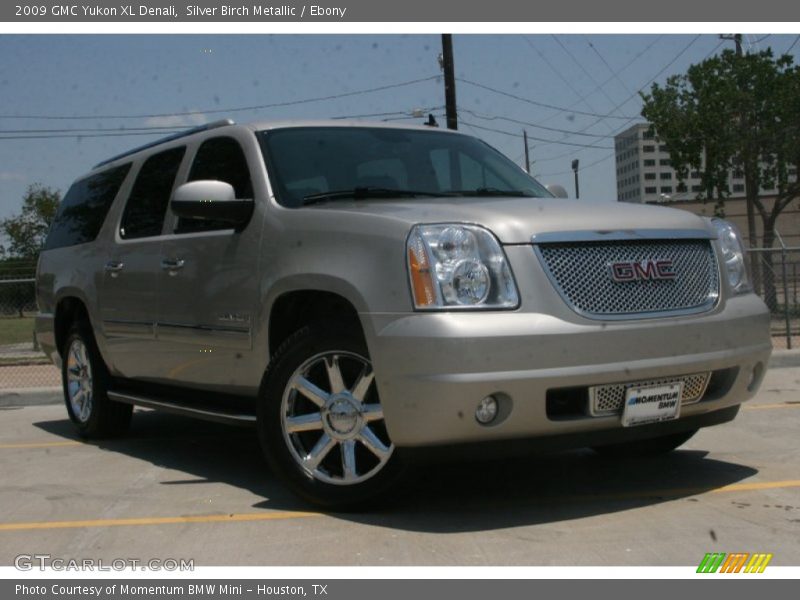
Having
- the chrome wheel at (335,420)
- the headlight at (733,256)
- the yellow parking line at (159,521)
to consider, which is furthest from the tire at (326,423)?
the headlight at (733,256)

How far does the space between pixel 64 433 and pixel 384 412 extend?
4.63 meters

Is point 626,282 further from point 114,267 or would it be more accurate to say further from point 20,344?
point 20,344

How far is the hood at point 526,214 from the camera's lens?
4480 millimetres

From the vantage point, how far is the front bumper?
4.21m

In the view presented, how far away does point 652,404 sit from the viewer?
15.2ft

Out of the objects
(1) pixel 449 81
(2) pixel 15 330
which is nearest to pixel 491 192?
(2) pixel 15 330

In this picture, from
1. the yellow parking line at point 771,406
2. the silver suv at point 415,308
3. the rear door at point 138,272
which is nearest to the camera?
the silver suv at point 415,308

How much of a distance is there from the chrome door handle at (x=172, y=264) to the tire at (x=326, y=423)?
1.31 m

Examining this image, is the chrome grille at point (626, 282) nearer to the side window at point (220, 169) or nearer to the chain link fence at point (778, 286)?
the side window at point (220, 169)

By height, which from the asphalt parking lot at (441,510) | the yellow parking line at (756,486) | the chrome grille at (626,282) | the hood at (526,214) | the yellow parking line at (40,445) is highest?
the hood at (526,214)

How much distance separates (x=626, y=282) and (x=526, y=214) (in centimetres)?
53

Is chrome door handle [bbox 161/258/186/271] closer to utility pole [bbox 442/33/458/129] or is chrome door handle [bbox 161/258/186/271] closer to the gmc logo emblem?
the gmc logo emblem

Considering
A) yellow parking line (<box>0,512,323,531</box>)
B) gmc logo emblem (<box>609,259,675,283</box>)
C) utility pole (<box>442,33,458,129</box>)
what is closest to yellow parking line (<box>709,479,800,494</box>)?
gmc logo emblem (<box>609,259,675,283</box>)
